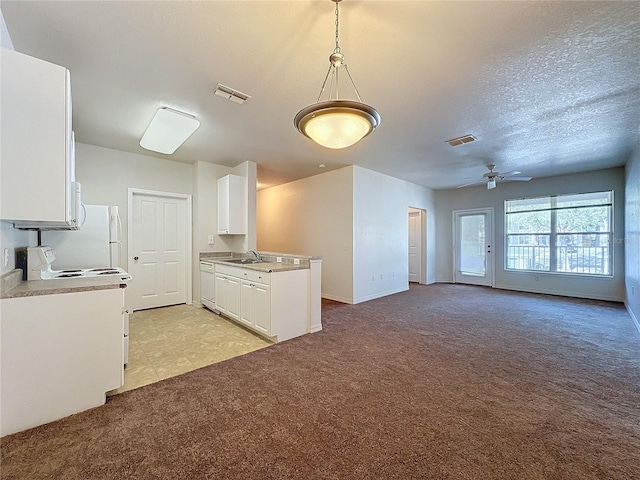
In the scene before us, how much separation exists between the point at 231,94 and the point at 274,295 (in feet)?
7.14

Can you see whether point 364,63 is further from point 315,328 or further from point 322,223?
point 322,223

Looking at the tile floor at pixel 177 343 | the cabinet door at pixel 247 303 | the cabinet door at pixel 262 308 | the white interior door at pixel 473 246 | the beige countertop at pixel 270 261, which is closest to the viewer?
the tile floor at pixel 177 343

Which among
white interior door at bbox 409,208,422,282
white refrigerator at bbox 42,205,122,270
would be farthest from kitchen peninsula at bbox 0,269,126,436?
white interior door at bbox 409,208,422,282

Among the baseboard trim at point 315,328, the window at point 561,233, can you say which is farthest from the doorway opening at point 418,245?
the baseboard trim at point 315,328

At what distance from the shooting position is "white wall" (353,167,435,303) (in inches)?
214

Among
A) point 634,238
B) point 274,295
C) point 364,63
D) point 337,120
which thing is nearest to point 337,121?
point 337,120

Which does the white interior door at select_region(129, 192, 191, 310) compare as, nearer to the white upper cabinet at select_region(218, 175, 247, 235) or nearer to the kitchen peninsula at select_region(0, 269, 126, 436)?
the white upper cabinet at select_region(218, 175, 247, 235)

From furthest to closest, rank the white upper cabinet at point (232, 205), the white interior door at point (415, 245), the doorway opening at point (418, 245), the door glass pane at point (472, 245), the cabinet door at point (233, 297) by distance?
the white interior door at point (415, 245) → the doorway opening at point (418, 245) → the door glass pane at point (472, 245) → the white upper cabinet at point (232, 205) → the cabinet door at point (233, 297)

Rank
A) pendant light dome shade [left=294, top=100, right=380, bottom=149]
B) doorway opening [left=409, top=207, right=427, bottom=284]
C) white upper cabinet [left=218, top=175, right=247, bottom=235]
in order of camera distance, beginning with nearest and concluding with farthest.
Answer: pendant light dome shade [left=294, top=100, right=380, bottom=149], white upper cabinet [left=218, top=175, right=247, bottom=235], doorway opening [left=409, top=207, right=427, bottom=284]

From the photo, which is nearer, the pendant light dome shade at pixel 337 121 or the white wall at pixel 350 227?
the pendant light dome shade at pixel 337 121

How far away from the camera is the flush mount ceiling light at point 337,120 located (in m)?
1.53

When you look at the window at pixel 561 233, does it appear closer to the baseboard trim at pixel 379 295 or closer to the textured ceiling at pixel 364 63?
the textured ceiling at pixel 364 63

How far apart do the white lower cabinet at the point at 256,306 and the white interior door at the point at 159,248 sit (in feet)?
6.75

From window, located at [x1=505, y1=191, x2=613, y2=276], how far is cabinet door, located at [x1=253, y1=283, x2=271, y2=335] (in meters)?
6.47
